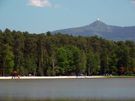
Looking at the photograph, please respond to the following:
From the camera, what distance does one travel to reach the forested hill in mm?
128500

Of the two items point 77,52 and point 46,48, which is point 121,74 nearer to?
point 77,52

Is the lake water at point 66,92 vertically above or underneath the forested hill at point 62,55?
underneath

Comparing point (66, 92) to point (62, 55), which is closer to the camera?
point (66, 92)

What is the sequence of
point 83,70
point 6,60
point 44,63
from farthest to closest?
point 83,70, point 44,63, point 6,60

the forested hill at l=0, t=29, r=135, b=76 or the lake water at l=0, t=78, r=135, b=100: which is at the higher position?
the forested hill at l=0, t=29, r=135, b=76

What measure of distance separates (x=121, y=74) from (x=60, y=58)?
22.5 metres

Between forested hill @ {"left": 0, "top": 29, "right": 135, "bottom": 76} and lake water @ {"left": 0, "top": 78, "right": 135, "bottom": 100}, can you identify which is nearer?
lake water @ {"left": 0, "top": 78, "right": 135, "bottom": 100}

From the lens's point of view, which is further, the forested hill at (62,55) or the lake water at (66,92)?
the forested hill at (62,55)

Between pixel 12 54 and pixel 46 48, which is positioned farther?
pixel 46 48

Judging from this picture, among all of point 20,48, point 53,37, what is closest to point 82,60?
point 53,37

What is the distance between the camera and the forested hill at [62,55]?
12850 cm

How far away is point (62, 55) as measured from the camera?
142750 mm

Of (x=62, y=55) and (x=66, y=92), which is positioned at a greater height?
(x=62, y=55)

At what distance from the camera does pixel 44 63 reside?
446 feet
